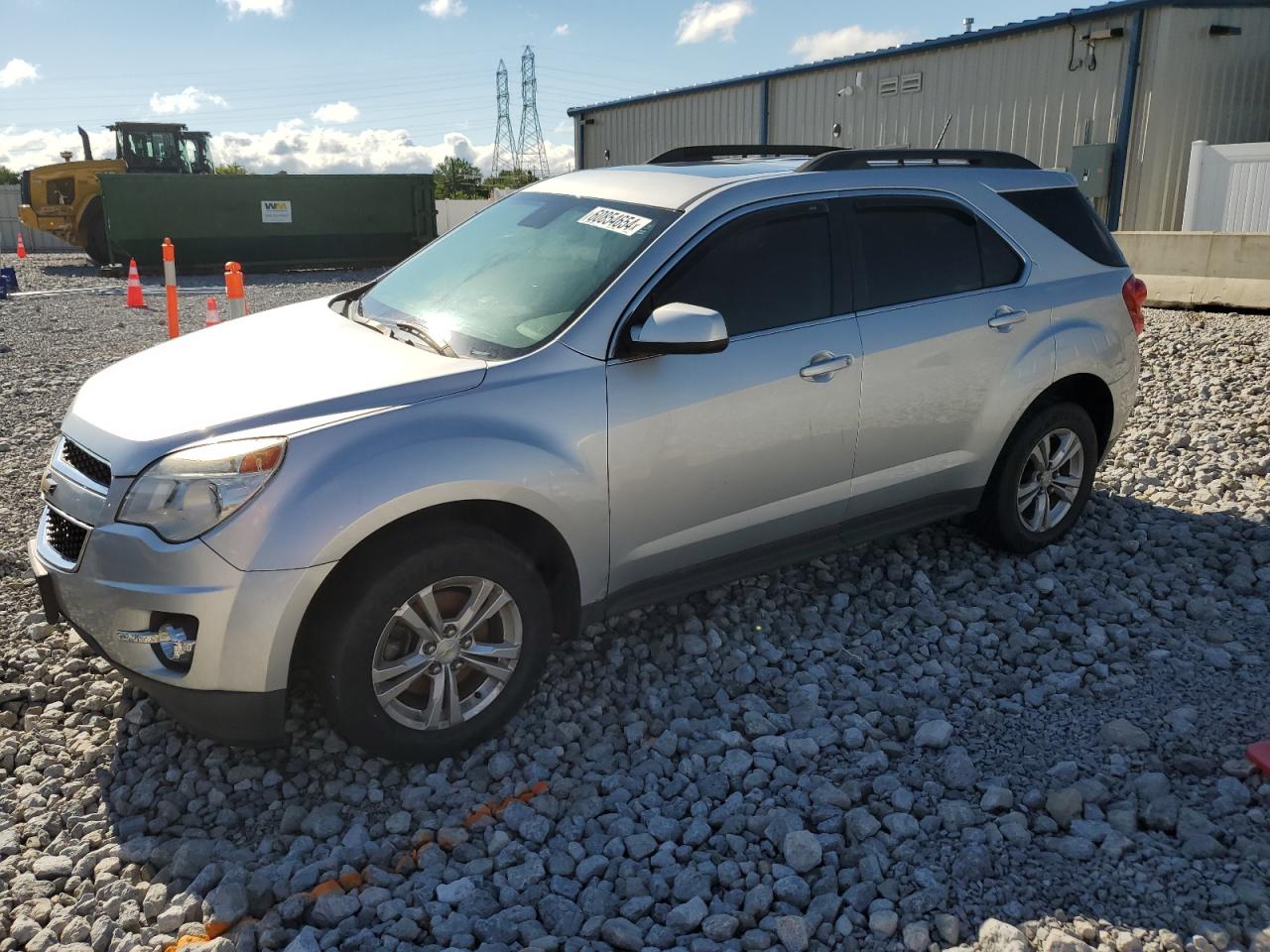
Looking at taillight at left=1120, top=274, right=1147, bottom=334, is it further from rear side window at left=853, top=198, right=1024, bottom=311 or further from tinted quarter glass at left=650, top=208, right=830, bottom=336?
tinted quarter glass at left=650, top=208, right=830, bottom=336

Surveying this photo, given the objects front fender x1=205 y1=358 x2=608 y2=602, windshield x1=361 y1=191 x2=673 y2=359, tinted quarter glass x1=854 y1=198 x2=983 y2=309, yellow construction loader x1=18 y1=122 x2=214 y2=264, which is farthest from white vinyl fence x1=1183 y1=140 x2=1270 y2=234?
yellow construction loader x1=18 y1=122 x2=214 y2=264

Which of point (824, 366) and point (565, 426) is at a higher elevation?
point (824, 366)

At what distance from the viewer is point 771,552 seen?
4098 millimetres

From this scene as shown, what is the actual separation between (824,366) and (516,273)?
4.08 feet

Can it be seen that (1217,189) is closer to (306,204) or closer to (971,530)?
(971,530)

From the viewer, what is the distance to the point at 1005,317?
459 cm

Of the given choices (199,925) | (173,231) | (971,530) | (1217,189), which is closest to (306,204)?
(173,231)

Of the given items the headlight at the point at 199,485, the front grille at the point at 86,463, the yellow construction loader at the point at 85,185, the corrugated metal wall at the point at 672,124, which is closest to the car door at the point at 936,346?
the headlight at the point at 199,485

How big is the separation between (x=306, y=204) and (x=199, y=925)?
21.8 metres

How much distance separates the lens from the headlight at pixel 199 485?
2965 mm

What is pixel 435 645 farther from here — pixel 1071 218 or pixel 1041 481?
pixel 1071 218

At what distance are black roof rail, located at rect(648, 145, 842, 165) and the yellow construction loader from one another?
2120 cm

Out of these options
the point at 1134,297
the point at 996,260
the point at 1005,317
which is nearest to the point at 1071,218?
the point at 1134,297

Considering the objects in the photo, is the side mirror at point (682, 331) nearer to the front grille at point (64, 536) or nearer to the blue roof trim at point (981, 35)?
the front grille at point (64, 536)
